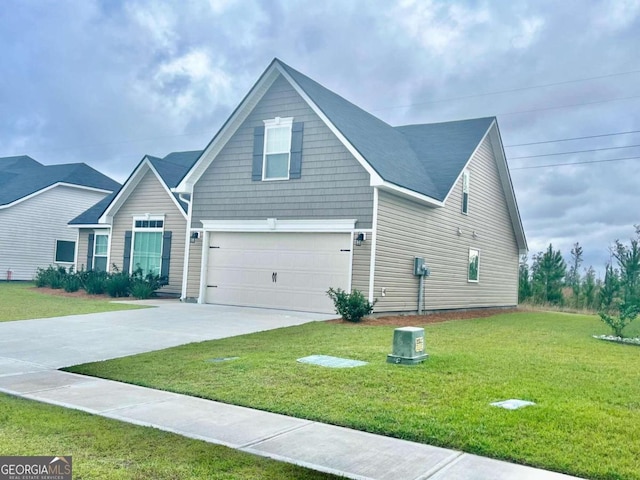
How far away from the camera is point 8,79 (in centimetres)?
2573

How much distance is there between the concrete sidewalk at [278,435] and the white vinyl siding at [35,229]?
22.7 meters

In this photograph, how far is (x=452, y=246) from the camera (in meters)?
18.0

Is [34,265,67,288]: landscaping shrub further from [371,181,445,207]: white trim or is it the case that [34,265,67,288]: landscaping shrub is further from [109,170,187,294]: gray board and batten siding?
[371,181,445,207]: white trim

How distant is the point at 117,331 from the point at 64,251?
20087 millimetres

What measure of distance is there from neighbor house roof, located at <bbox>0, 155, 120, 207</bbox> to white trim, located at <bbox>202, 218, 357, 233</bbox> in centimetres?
1471

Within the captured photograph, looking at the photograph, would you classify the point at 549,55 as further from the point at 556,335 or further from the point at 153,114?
the point at 153,114

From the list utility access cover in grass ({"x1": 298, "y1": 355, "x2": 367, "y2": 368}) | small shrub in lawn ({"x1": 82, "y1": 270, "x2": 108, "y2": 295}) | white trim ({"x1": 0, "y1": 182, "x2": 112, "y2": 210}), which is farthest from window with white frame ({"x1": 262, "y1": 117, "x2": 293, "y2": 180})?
white trim ({"x1": 0, "y1": 182, "x2": 112, "y2": 210})

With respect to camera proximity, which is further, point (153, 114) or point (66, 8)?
point (153, 114)

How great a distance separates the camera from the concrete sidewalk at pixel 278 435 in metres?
3.83

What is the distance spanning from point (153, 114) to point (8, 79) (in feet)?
23.4

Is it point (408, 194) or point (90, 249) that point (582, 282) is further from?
point (90, 249)

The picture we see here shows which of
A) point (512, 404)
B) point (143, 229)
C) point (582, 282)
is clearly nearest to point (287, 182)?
point (143, 229)

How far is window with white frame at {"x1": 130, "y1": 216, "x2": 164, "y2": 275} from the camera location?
1975 centimetres

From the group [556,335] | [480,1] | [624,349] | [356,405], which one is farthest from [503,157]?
[356,405]
